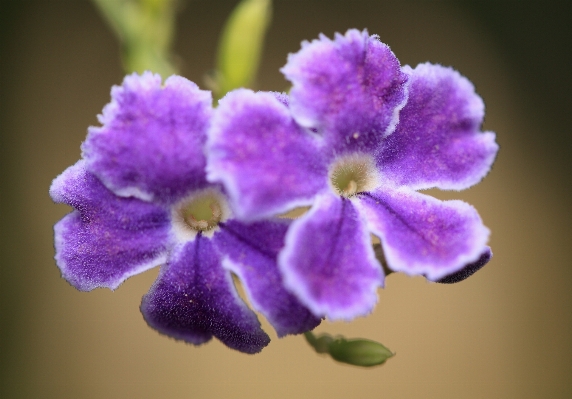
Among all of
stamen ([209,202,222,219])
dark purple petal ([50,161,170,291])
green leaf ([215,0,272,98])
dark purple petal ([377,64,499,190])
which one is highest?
green leaf ([215,0,272,98])

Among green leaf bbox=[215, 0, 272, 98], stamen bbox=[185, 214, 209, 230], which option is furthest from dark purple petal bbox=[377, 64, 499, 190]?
green leaf bbox=[215, 0, 272, 98]

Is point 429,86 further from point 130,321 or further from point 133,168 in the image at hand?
point 130,321

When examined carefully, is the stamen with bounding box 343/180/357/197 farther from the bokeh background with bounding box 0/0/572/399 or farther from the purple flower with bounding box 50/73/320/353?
the bokeh background with bounding box 0/0/572/399

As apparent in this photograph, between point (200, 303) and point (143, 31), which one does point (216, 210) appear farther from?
point (143, 31)

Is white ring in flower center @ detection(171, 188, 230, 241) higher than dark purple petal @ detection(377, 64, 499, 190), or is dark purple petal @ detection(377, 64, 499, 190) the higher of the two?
dark purple petal @ detection(377, 64, 499, 190)

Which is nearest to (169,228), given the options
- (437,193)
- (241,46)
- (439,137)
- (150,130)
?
(150,130)

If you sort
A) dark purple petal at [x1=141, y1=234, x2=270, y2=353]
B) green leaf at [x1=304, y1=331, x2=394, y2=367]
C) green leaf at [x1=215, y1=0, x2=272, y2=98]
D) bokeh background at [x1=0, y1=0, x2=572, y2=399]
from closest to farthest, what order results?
dark purple petal at [x1=141, y1=234, x2=270, y2=353]
green leaf at [x1=304, y1=331, x2=394, y2=367]
green leaf at [x1=215, y1=0, x2=272, y2=98]
bokeh background at [x1=0, y1=0, x2=572, y2=399]

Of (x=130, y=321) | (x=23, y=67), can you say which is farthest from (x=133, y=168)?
(x=23, y=67)
